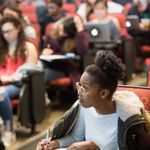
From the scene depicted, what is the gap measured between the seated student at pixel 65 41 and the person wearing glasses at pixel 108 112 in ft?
7.86

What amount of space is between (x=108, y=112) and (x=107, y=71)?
0.57ft

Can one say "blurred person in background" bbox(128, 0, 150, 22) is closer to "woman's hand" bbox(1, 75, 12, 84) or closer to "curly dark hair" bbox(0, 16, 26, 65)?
"curly dark hair" bbox(0, 16, 26, 65)

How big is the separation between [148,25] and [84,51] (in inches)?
35.3

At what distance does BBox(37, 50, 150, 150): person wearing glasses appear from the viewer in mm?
1696

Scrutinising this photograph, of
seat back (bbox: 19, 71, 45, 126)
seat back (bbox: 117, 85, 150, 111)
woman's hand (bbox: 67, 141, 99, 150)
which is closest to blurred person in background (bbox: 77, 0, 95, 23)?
seat back (bbox: 19, 71, 45, 126)

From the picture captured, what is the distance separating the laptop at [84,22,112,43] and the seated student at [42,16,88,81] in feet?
0.25

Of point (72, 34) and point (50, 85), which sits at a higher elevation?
point (72, 34)

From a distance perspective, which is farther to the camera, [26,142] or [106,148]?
[26,142]

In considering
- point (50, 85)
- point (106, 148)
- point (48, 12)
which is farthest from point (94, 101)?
point (48, 12)

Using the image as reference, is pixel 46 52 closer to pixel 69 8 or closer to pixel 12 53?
pixel 12 53

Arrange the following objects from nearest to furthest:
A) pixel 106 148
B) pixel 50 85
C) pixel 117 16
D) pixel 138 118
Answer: pixel 138 118 < pixel 106 148 < pixel 117 16 < pixel 50 85

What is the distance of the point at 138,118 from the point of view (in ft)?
5.57

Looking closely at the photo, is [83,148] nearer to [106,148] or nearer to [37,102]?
[106,148]

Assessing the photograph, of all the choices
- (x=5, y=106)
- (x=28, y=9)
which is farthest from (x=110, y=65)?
(x=28, y=9)
